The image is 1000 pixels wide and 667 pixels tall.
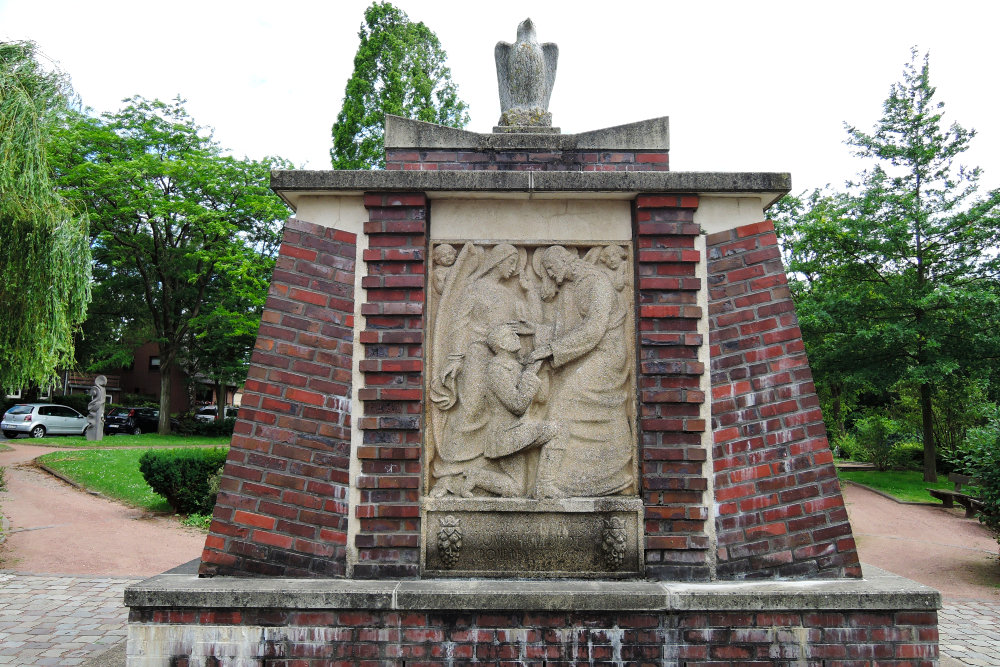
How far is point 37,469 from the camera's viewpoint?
16594 millimetres

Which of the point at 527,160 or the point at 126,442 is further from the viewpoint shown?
the point at 126,442

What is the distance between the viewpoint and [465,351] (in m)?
4.33

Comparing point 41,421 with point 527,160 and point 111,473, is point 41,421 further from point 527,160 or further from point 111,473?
point 527,160

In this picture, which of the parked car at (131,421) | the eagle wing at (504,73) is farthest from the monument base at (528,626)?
the parked car at (131,421)

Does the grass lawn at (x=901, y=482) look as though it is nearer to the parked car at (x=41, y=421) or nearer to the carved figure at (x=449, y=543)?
the carved figure at (x=449, y=543)

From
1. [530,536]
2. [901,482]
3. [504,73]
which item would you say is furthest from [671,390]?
[901,482]

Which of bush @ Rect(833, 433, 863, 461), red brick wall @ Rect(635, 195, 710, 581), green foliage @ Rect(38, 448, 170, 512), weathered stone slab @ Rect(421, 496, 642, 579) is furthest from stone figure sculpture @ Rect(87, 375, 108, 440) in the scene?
bush @ Rect(833, 433, 863, 461)

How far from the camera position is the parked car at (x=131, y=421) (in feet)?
89.2

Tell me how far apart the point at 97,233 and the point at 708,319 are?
1036 inches

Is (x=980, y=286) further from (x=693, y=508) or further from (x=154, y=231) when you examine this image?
(x=154, y=231)

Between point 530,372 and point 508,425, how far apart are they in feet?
1.25

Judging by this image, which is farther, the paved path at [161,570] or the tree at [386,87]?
the tree at [386,87]

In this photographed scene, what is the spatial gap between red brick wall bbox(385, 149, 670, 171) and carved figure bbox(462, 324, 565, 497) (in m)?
1.27

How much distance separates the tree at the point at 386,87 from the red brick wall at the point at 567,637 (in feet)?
61.3
